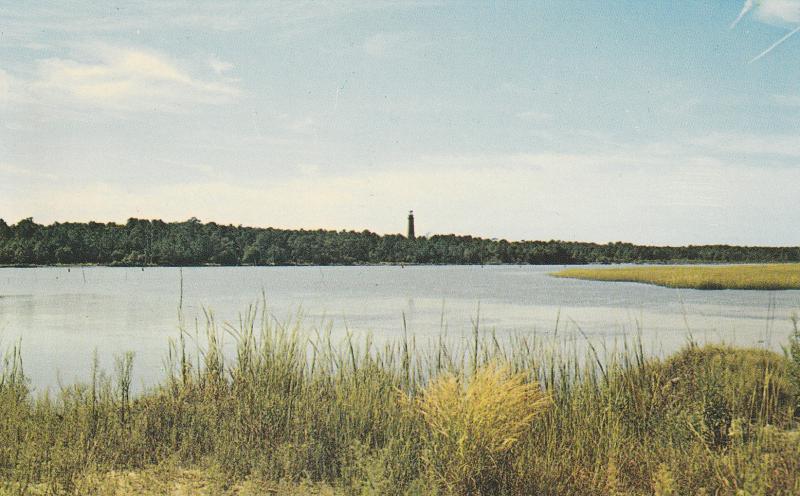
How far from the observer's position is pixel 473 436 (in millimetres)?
5988

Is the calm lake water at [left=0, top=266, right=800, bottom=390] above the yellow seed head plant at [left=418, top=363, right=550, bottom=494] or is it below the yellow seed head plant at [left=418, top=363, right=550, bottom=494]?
below

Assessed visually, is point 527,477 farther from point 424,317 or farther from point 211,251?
point 211,251

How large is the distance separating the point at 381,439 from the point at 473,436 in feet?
5.53

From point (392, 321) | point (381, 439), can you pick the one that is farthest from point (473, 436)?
point (392, 321)

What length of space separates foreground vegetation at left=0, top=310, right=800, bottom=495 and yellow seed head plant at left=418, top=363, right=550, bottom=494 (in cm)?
2

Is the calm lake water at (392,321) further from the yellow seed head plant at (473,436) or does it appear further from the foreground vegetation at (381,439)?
the yellow seed head plant at (473,436)

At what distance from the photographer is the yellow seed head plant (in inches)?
231

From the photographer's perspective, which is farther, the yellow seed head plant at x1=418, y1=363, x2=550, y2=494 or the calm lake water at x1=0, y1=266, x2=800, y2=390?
the calm lake water at x1=0, y1=266, x2=800, y2=390

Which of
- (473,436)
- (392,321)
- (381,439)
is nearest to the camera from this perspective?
(473,436)

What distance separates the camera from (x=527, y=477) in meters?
6.02

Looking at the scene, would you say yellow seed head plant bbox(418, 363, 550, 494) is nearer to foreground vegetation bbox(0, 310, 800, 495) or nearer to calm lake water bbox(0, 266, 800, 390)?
foreground vegetation bbox(0, 310, 800, 495)

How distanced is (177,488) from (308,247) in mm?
127030

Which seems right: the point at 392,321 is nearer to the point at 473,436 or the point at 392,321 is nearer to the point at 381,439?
the point at 381,439

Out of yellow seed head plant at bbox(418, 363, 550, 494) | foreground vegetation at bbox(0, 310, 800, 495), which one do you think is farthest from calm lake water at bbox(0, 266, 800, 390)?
yellow seed head plant at bbox(418, 363, 550, 494)
